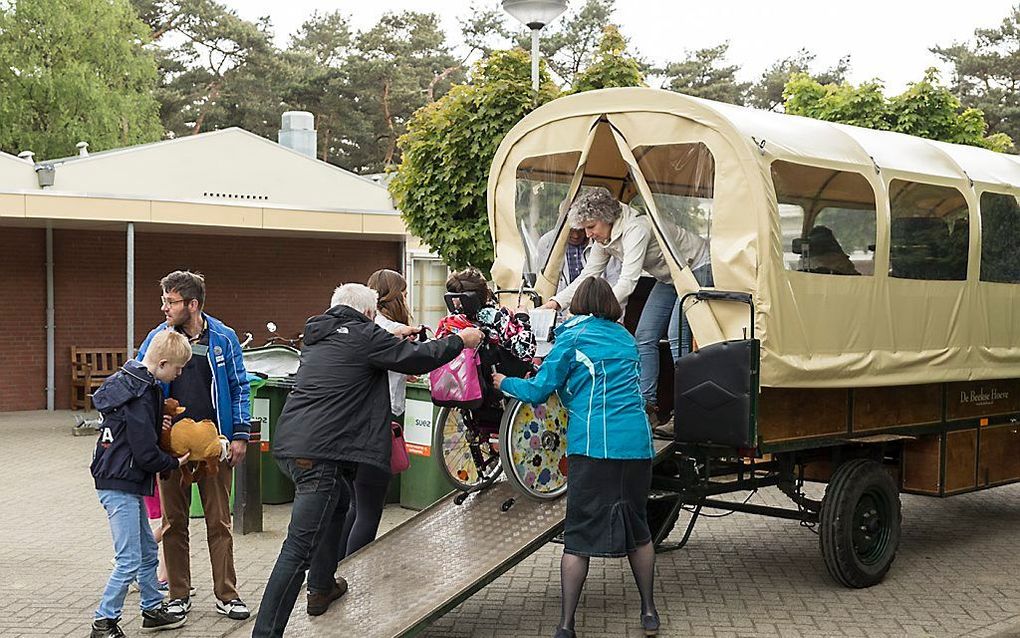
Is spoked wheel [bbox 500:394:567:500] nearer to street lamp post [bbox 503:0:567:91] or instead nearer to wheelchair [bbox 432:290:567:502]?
wheelchair [bbox 432:290:567:502]

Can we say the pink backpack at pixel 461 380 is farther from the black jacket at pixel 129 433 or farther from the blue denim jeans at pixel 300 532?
the black jacket at pixel 129 433

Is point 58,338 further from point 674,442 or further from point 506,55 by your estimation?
point 674,442

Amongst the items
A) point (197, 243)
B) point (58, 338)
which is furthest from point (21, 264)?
point (197, 243)

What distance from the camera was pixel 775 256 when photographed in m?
6.62

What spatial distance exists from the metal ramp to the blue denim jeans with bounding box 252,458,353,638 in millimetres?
318

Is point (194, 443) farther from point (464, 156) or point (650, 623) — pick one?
point (464, 156)

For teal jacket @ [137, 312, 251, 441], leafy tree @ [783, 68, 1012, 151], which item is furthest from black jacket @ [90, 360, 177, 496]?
leafy tree @ [783, 68, 1012, 151]

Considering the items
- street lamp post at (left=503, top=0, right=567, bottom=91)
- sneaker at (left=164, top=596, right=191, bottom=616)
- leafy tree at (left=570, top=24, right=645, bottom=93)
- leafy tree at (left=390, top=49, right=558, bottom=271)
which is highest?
street lamp post at (left=503, top=0, right=567, bottom=91)

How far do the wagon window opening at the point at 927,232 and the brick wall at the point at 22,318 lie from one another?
49.1 ft

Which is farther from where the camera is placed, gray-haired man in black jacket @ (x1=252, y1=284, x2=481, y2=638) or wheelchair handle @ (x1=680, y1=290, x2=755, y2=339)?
wheelchair handle @ (x1=680, y1=290, x2=755, y2=339)

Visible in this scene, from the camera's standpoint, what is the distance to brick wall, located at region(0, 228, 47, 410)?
18531 millimetres

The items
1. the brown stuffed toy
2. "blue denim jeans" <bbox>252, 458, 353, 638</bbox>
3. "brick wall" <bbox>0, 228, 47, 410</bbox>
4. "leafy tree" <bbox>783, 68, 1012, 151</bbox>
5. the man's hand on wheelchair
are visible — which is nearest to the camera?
"blue denim jeans" <bbox>252, 458, 353, 638</bbox>

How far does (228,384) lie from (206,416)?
228 millimetres

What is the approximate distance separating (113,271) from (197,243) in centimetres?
152
